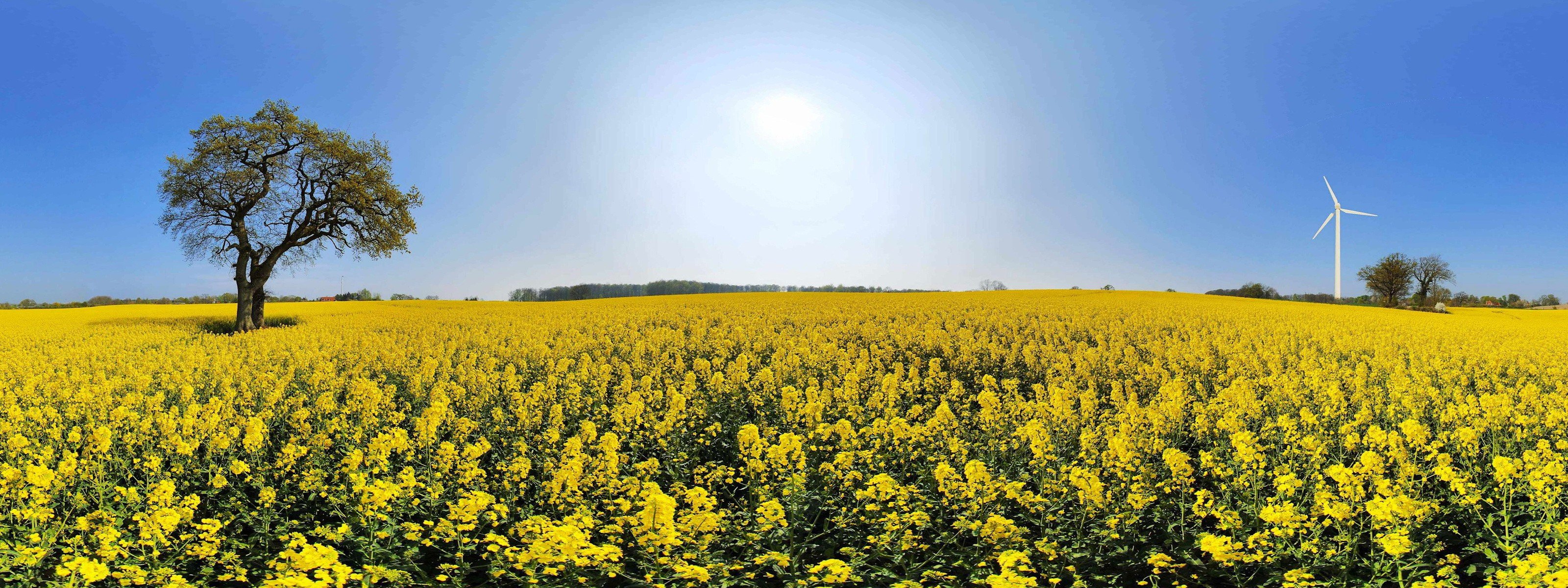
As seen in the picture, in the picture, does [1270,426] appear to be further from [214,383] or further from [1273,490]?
[214,383]

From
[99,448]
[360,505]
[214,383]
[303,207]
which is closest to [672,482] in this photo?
[360,505]

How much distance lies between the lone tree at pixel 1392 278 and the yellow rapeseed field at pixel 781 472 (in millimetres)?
62363

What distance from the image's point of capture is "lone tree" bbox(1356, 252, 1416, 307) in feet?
207

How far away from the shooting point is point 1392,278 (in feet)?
207

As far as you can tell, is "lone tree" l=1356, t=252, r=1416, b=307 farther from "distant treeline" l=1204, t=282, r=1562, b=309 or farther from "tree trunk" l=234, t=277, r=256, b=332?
"tree trunk" l=234, t=277, r=256, b=332

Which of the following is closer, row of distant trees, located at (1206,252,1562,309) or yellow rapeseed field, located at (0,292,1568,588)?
yellow rapeseed field, located at (0,292,1568,588)

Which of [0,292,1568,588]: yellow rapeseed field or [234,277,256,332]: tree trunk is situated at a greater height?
[234,277,256,332]: tree trunk

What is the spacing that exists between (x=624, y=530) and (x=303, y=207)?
30.1 meters

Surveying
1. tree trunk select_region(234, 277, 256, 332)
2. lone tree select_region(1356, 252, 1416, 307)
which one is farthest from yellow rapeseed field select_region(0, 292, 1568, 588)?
lone tree select_region(1356, 252, 1416, 307)

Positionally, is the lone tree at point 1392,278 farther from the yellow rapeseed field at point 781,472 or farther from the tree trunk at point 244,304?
the tree trunk at point 244,304

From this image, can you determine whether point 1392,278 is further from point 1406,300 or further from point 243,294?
point 243,294

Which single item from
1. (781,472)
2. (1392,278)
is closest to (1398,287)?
(1392,278)

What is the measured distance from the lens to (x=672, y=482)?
26.3ft

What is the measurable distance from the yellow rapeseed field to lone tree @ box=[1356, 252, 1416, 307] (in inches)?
2455
